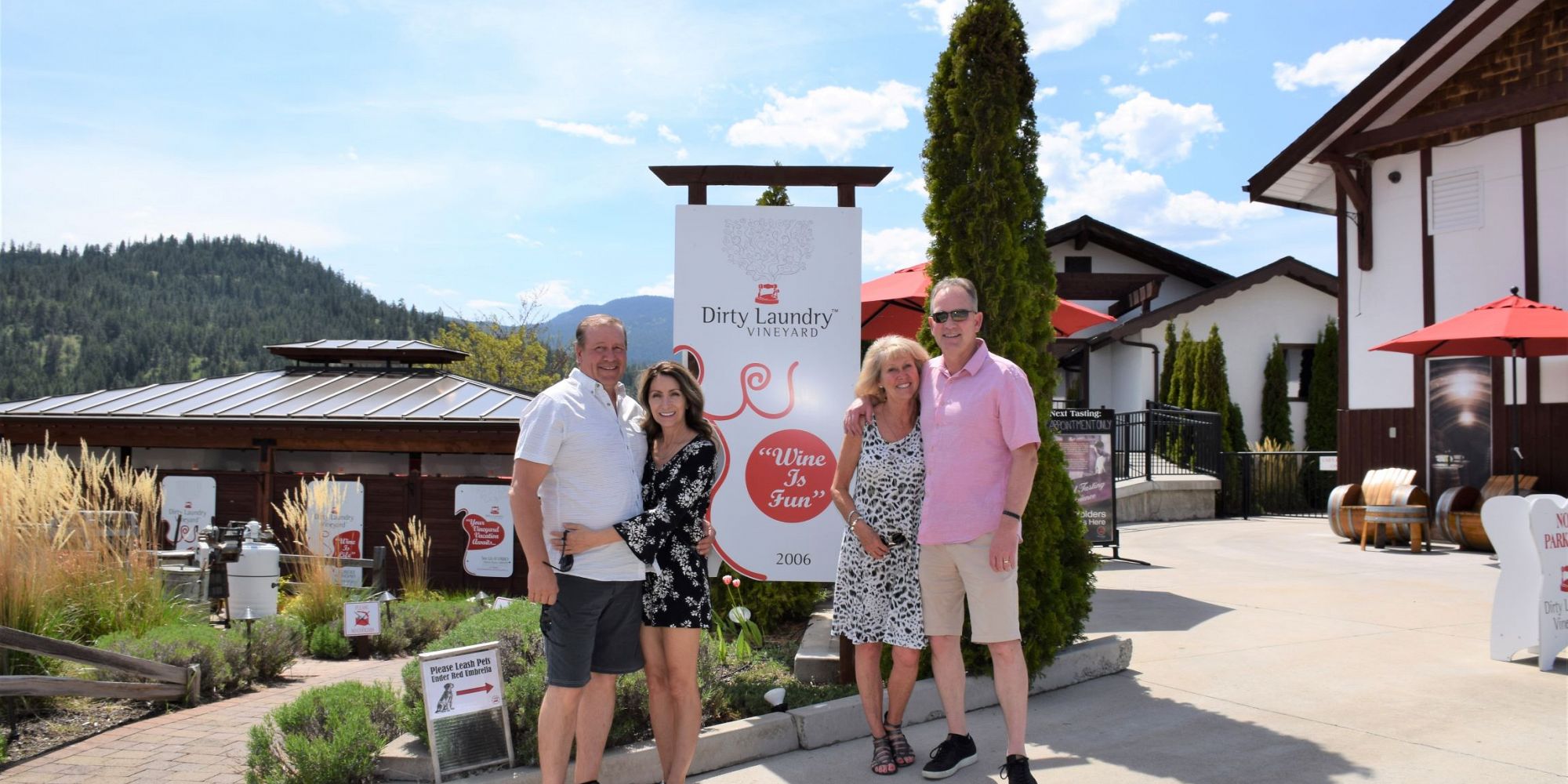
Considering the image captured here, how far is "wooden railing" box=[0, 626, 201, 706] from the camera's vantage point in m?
4.94

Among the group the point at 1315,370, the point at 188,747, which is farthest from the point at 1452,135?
the point at 188,747

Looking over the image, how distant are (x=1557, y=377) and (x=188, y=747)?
13.9m

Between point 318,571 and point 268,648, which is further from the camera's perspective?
point 318,571

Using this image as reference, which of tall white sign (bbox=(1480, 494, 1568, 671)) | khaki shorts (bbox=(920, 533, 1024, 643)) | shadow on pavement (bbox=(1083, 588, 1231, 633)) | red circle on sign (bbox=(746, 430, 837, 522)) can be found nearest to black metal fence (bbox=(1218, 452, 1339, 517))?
shadow on pavement (bbox=(1083, 588, 1231, 633))

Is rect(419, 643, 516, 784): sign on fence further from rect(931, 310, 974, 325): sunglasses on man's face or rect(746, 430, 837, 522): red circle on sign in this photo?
rect(931, 310, 974, 325): sunglasses on man's face

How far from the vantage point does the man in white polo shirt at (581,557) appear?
3.61 metres

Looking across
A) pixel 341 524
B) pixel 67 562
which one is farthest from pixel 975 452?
pixel 341 524

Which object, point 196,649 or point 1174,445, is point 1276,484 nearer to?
point 1174,445

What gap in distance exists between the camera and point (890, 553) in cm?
433

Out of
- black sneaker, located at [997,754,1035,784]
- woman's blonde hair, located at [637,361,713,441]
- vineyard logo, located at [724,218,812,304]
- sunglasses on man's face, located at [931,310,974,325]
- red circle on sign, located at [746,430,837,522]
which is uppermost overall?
vineyard logo, located at [724,218,812,304]

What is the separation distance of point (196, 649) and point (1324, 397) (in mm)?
22515

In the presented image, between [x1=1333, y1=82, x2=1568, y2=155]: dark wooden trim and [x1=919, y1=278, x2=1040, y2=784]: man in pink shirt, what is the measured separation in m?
11.2

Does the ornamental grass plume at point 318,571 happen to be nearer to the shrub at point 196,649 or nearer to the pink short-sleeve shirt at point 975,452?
the shrub at point 196,649

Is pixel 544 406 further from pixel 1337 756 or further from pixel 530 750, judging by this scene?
pixel 1337 756
